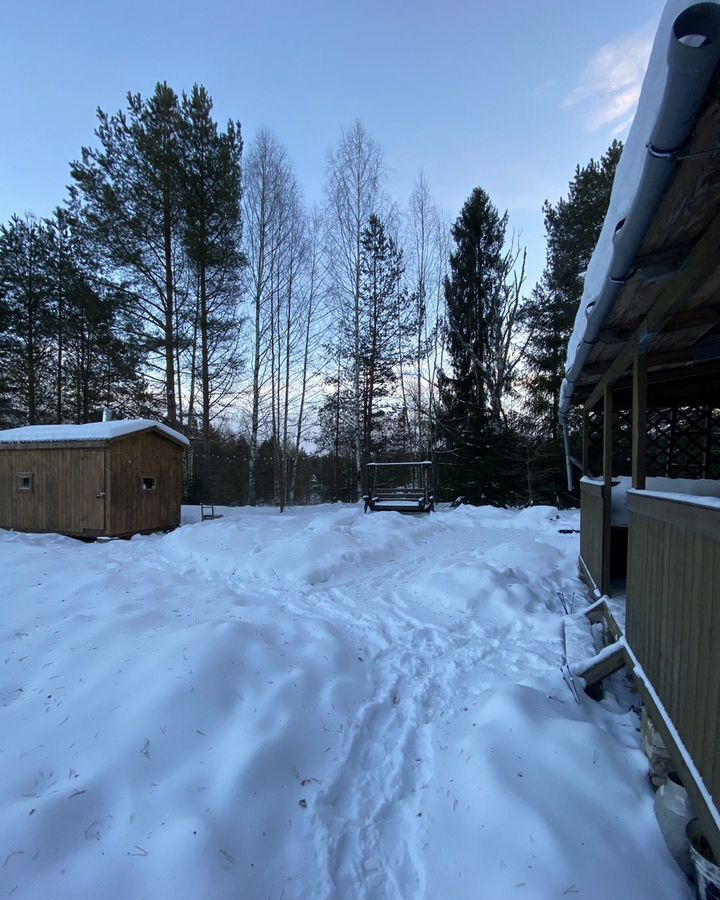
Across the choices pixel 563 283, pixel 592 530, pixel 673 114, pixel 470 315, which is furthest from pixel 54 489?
pixel 563 283

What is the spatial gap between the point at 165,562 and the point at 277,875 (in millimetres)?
5244

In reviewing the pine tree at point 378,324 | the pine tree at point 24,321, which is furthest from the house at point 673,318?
the pine tree at point 24,321

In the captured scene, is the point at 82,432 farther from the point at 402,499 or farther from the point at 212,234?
the point at 212,234

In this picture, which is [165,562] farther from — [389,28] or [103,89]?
[103,89]

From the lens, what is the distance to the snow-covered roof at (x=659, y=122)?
3.33 feet

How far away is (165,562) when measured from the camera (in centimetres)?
615

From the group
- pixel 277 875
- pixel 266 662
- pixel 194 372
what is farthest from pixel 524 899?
pixel 194 372

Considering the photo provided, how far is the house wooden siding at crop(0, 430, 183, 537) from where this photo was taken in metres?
8.70

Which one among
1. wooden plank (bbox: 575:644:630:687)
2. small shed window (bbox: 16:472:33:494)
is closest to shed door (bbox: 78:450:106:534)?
small shed window (bbox: 16:472:33:494)

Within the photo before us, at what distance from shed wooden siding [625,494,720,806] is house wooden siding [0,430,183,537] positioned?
9.07 m

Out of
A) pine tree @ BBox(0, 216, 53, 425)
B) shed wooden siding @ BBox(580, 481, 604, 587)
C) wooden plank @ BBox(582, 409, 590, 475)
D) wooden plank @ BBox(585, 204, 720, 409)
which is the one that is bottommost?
shed wooden siding @ BBox(580, 481, 604, 587)

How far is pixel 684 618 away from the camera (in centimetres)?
167

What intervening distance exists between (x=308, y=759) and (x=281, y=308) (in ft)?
51.5

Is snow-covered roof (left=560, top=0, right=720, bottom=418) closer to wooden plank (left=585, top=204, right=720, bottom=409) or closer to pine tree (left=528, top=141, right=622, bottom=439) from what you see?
wooden plank (left=585, top=204, right=720, bottom=409)
